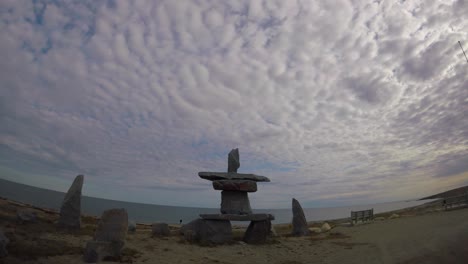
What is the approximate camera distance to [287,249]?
1341cm

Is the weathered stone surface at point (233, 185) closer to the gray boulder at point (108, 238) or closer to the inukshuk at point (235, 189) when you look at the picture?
the inukshuk at point (235, 189)

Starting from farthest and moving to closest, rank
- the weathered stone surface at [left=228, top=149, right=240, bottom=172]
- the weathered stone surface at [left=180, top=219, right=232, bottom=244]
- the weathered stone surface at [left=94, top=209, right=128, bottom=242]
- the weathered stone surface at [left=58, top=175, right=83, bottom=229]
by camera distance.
Answer: the weathered stone surface at [left=228, top=149, right=240, bottom=172] → the weathered stone surface at [left=58, top=175, right=83, bottom=229] → the weathered stone surface at [left=180, top=219, right=232, bottom=244] → the weathered stone surface at [left=94, top=209, right=128, bottom=242]

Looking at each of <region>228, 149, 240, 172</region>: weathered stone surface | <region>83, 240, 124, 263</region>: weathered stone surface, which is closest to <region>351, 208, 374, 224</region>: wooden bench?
<region>228, 149, 240, 172</region>: weathered stone surface

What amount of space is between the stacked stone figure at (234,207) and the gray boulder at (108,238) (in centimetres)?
577

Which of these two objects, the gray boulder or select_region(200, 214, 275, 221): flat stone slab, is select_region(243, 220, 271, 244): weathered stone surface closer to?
select_region(200, 214, 275, 221): flat stone slab

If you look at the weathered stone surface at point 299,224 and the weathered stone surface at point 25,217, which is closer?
the weathered stone surface at point 25,217

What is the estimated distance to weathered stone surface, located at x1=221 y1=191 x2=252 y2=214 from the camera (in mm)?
17203

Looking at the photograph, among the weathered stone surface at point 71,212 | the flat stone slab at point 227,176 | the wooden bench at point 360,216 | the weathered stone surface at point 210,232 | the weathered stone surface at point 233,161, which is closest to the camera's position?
the weathered stone surface at point 210,232

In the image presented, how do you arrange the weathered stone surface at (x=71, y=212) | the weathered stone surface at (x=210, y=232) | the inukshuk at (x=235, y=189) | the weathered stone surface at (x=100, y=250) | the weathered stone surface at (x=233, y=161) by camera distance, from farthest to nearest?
the weathered stone surface at (x=233, y=161), the inukshuk at (x=235, y=189), the weathered stone surface at (x=71, y=212), the weathered stone surface at (x=210, y=232), the weathered stone surface at (x=100, y=250)

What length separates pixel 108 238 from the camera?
32.3 feet

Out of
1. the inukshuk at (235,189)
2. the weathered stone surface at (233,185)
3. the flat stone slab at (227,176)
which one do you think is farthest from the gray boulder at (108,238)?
the weathered stone surface at (233,185)

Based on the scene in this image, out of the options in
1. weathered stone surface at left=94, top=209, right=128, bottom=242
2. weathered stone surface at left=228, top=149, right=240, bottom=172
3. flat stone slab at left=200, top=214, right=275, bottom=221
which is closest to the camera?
weathered stone surface at left=94, top=209, right=128, bottom=242

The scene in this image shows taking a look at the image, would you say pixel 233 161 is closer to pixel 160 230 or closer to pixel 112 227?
pixel 160 230

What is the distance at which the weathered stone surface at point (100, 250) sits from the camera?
348 inches
